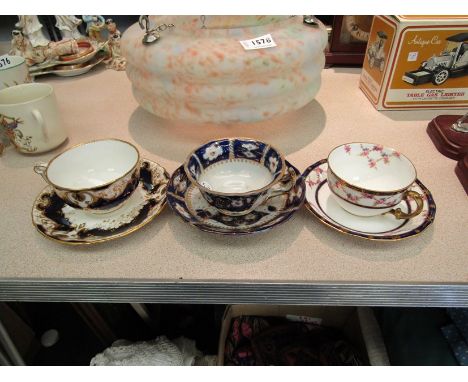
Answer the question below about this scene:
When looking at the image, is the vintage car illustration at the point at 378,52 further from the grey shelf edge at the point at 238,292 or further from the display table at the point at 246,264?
the grey shelf edge at the point at 238,292

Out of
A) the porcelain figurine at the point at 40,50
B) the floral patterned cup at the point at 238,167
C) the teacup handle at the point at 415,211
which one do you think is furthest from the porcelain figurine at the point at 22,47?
the teacup handle at the point at 415,211

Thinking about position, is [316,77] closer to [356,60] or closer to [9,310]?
[356,60]

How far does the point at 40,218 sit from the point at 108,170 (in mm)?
119

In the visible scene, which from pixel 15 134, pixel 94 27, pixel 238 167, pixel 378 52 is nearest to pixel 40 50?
pixel 94 27

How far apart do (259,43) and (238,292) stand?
14.1 inches

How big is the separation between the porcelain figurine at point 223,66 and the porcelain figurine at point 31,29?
1.58ft

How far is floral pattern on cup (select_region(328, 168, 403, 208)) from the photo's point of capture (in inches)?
16.8

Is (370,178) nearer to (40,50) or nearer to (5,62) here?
(5,62)

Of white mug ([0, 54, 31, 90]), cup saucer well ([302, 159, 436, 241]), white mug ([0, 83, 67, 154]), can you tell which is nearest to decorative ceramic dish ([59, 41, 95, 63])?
white mug ([0, 54, 31, 90])

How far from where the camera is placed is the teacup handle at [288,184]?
0.47m

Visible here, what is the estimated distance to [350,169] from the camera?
522 millimetres
